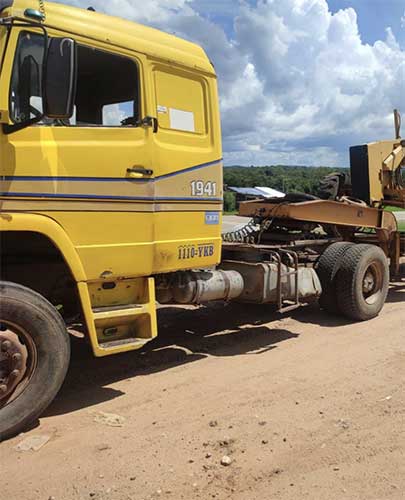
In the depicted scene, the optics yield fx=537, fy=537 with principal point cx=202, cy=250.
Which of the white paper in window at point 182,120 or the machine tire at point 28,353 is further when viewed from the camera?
the white paper in window at point 182,120

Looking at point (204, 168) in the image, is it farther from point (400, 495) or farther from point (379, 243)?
→ point (379, 243)

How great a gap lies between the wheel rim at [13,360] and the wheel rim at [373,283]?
4.83 meters

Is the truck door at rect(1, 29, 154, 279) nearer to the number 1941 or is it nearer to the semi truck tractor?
the semi truck tractor

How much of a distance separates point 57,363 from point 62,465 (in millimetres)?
756

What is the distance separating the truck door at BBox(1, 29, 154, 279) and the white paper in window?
1.09ft

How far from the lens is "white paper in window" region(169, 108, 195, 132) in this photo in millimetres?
4738

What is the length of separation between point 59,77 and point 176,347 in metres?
3.28

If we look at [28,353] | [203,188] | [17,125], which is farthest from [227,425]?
[17,125]

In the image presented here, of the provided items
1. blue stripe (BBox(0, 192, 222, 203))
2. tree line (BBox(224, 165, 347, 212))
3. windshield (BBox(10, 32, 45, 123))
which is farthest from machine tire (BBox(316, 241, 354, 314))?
windshield (BBox(10, 32, 45, 123))

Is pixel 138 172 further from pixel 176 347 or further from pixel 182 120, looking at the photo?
pixel 176 347

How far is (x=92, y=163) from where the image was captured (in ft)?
13.5

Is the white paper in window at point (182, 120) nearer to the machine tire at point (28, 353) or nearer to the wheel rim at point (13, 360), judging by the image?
the machine tire at point (28, 353)

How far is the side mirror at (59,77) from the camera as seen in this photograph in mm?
3539

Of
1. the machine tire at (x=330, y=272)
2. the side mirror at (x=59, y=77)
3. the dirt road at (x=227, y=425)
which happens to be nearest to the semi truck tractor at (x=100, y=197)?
the side mirror at (x=59, y=77)
